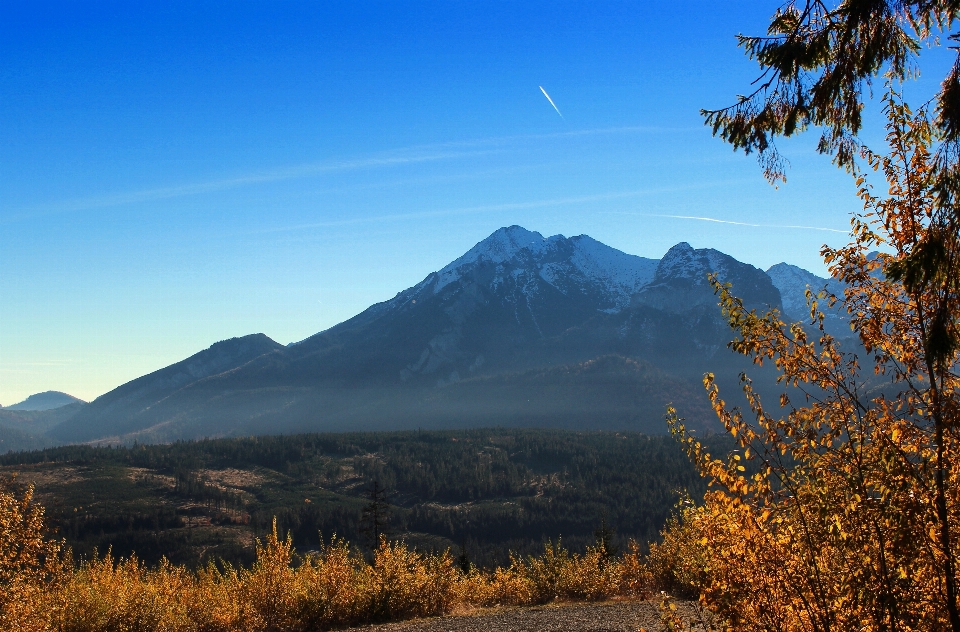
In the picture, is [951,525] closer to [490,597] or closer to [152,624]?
[152,624]

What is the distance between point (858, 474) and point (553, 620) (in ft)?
79.0

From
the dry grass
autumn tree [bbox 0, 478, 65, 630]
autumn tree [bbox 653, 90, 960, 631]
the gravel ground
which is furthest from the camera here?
the gravel ground

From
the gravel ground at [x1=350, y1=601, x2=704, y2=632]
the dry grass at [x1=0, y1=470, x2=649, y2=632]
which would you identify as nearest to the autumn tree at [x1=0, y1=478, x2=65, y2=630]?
the dry grass at [x1=0, y1=470, x2=649, y2=632]

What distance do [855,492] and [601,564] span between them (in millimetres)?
39864

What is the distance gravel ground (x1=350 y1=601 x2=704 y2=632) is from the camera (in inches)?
1018

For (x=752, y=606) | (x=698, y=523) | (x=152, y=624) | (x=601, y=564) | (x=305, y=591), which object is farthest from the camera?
(x=601, y=564)

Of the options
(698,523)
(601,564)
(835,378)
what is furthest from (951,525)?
(601,564)

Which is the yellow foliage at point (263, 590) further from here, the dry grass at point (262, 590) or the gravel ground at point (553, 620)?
the gravel ground at point (553, 620)

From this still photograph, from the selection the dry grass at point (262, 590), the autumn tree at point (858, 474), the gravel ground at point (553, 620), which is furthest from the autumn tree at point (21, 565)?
the autumn tree at point (858, 474)

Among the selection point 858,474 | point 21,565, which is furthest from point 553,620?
point 858,474

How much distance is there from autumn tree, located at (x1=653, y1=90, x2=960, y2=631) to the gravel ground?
61.9 feet

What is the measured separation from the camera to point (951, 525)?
265 inches

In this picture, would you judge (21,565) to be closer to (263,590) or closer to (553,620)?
(263,590)

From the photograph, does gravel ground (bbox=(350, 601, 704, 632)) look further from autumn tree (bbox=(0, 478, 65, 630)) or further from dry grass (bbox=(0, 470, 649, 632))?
autumn tree (bbox=(0, 478, 65, 630))
